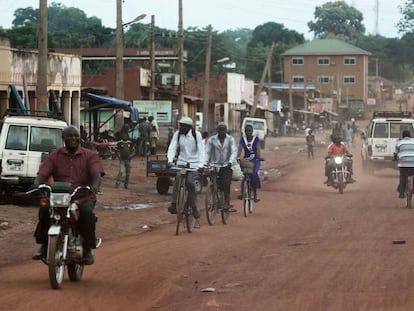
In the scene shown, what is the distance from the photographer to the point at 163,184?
82.0ft

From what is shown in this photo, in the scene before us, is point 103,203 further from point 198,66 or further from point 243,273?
point 198,66

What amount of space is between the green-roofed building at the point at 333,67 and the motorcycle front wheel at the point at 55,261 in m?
117

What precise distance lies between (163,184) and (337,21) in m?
149

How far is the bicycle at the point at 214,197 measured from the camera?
16797 millimetres

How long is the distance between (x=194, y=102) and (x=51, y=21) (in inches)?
2668

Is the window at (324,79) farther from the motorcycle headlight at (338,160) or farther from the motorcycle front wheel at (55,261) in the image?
the motorcycle front wheel at (55,261)

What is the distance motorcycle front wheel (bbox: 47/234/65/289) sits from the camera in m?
9.55

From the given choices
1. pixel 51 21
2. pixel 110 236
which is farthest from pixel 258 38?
pixel 110 236

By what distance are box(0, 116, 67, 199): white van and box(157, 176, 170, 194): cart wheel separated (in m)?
4.22

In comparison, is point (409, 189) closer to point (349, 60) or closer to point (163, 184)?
point (163, 184)

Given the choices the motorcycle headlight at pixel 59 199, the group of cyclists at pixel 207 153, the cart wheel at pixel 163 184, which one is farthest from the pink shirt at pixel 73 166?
the cart wheel at pixel 163 184

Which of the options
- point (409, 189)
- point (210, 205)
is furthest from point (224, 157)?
point (409, 189)

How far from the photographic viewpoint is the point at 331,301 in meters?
9.05

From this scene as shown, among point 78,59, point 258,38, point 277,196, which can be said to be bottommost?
point 277,196
